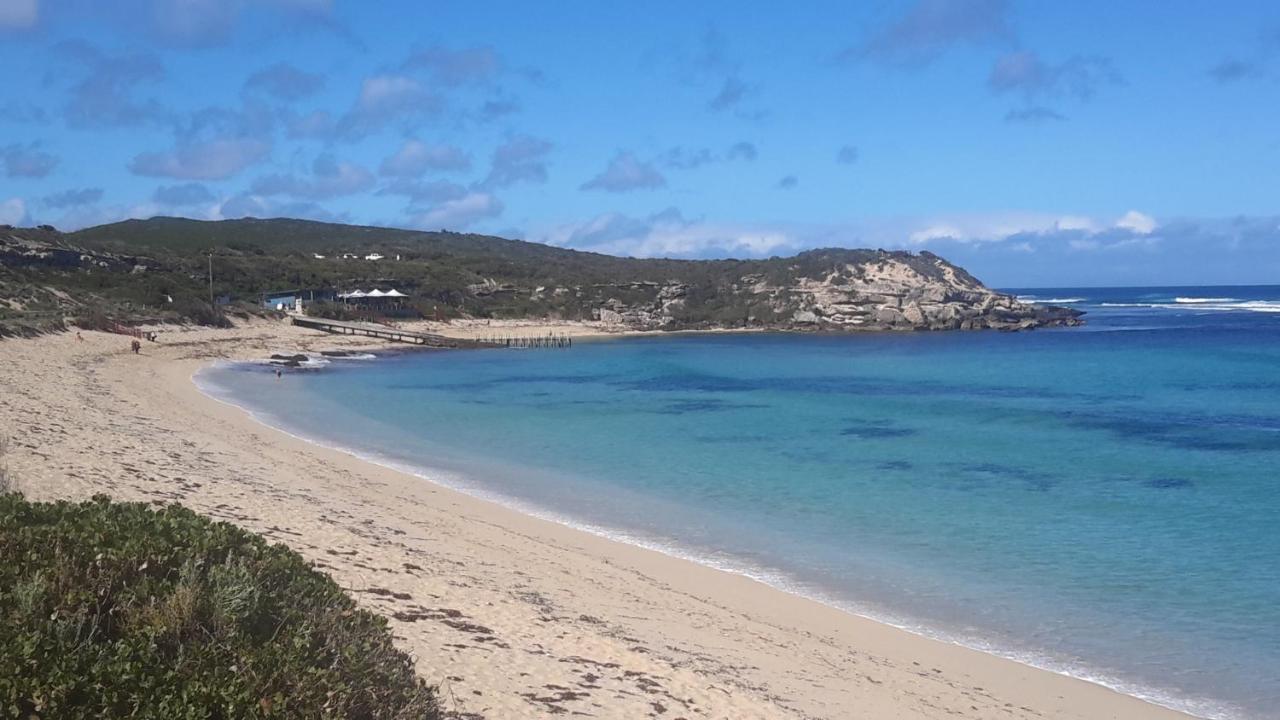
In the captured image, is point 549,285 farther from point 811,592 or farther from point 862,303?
point 811,592

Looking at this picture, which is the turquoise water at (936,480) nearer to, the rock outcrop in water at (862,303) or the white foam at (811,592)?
the white foam at (811,592)

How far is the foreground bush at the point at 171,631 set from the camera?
4.07 meters

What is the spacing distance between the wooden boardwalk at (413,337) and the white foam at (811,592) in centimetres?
4374

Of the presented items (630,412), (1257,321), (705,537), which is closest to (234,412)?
(630,412)

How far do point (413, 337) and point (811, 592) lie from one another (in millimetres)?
55855

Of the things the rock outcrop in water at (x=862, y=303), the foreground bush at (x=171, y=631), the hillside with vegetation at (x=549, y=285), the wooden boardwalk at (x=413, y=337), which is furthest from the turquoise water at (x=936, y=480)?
the rock outcrop in water at (x=862, y=303)

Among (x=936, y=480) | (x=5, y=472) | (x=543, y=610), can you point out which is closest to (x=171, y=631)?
(x=543, y=610)

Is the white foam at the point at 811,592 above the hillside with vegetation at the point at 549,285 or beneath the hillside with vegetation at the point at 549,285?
beneath

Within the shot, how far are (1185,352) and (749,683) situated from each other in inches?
2200

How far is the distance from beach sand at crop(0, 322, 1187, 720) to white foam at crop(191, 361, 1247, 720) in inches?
9.2

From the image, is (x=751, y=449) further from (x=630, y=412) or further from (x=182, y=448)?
(x=182, y=448)

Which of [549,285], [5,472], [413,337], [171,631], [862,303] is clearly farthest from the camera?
[549,285]

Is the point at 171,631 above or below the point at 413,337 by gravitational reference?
above

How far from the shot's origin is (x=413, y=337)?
64.1 metres
